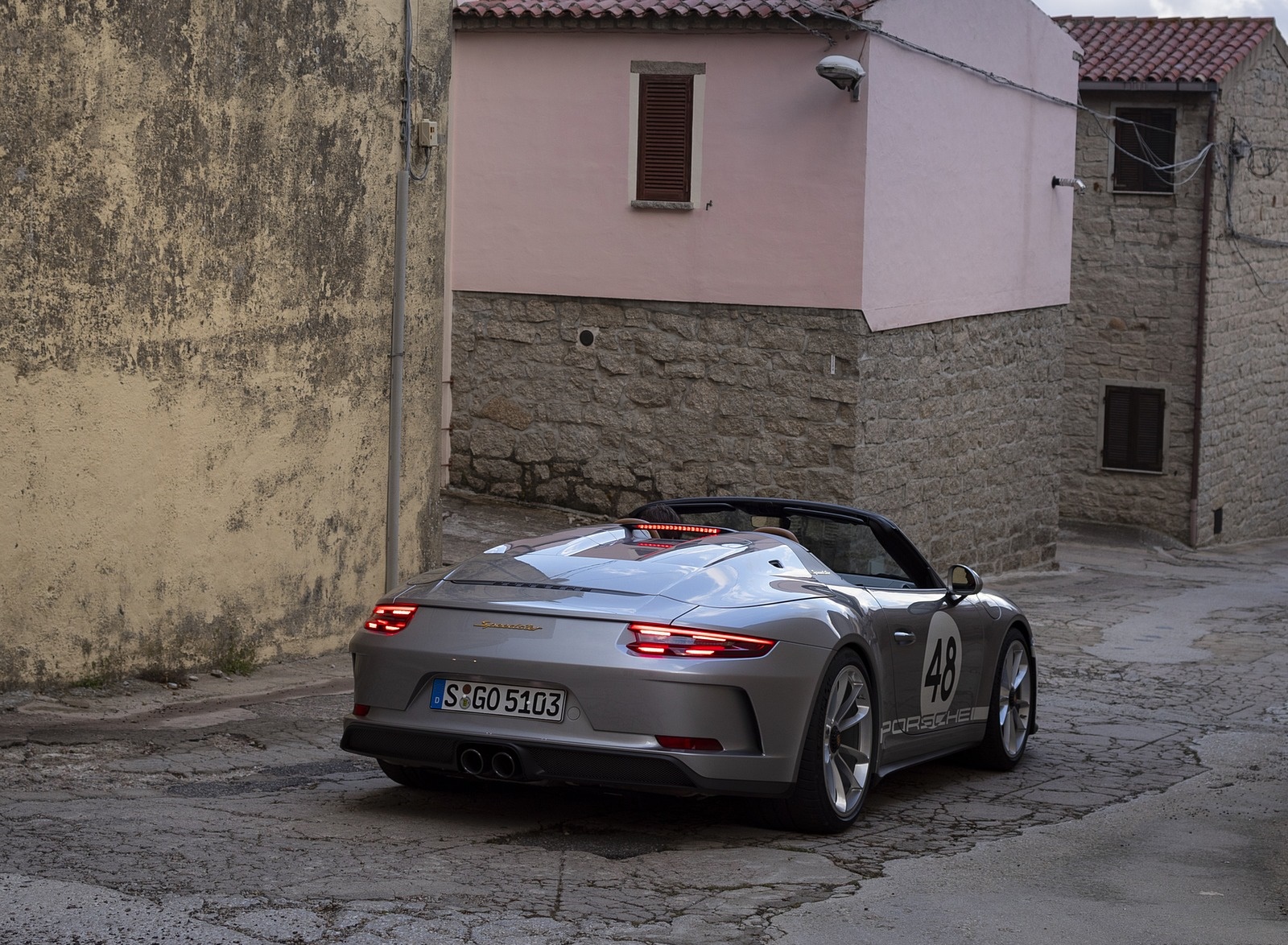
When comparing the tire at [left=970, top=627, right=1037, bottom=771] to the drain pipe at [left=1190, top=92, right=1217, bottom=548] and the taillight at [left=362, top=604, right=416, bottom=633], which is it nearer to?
the taillight at [left=362, top=604, right=416, bottom=633]

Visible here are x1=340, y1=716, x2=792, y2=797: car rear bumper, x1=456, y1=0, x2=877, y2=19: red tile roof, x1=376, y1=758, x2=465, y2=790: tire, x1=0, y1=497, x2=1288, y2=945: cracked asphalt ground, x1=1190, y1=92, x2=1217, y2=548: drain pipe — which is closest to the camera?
x1=0, y1=497, x2=1288, y2=945: cracked asphalt ground

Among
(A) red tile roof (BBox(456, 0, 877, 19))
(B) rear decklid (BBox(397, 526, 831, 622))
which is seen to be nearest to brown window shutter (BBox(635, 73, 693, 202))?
(A) red tile roof (BBox(456, 0, 877, 19))

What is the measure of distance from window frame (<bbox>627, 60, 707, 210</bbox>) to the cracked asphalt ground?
8.43 meters

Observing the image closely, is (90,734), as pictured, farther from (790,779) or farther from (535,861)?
(790,779)

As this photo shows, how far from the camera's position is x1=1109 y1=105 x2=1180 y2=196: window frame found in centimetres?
2556

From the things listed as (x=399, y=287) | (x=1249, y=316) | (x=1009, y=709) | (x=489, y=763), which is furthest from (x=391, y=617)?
(x=1249, y=316)

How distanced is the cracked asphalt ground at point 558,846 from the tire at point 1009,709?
0.10m

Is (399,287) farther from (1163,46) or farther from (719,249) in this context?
(1163,46)

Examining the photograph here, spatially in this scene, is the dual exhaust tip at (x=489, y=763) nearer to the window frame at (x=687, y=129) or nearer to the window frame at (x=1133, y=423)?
the window frame at (x=687, y=129)

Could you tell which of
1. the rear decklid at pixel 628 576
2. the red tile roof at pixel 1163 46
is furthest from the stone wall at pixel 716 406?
the rear decklid at pixel 628 576

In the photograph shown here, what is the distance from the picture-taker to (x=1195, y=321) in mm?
25594

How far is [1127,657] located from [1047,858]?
750 cm

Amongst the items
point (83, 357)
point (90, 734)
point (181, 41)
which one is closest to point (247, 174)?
point (181, 41)

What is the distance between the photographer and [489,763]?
5578 millimetres
